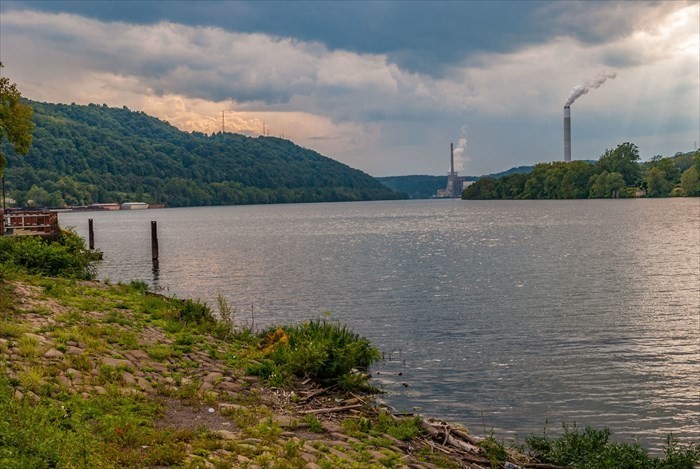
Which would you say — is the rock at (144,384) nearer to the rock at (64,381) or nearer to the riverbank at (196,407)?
the riverbank at (196,407)

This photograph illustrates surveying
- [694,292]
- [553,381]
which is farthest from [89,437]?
[694,292]

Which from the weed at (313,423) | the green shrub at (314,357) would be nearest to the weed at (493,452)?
the weed at (313,423)

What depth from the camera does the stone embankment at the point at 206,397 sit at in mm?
10562

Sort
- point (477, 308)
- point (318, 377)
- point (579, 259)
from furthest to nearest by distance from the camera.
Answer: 1. point (579, 259)
2. point (477, 308)
3. point (318, 377)

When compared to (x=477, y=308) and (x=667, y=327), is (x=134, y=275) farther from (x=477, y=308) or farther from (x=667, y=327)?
(x=667, y=327)

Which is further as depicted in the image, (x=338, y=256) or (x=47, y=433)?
(x=338, y=256)

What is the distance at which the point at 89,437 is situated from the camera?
30.6ft

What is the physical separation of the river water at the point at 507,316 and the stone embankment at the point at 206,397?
→ 10.9 ft

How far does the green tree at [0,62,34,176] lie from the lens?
140ft

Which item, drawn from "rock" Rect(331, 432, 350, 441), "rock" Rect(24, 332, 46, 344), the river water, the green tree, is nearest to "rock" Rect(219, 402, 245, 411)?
"rock" Rect(331, 432, 350, 441)

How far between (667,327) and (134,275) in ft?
123

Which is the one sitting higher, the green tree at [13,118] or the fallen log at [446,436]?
the green tree at [13,118]

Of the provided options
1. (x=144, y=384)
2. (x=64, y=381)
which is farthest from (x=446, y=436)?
(x=64, y=381)

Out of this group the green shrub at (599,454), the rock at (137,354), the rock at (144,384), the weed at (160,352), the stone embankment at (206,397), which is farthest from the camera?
the weed at (160,352)
